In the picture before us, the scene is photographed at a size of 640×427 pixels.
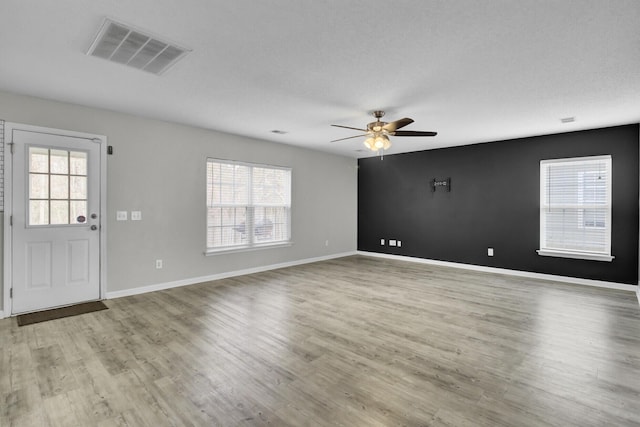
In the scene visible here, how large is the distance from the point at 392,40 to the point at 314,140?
3.76 metres

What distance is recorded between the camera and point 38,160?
12.5 ft

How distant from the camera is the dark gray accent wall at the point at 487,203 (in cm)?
490

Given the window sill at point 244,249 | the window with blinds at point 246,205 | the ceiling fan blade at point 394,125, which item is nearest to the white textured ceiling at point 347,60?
the ceiling fan blade at point 394,125

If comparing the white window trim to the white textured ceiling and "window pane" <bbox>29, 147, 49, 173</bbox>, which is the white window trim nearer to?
the white textured ceiling

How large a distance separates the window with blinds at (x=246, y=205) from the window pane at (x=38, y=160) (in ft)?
6.93

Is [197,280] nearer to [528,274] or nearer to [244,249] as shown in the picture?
[244,249]

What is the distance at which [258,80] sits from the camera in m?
3.24

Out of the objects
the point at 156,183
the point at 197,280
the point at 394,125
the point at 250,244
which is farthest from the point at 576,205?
the point at 156,183

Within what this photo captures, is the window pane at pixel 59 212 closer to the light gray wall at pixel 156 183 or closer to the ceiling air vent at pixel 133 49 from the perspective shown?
the light gray wall at pixel 156 183

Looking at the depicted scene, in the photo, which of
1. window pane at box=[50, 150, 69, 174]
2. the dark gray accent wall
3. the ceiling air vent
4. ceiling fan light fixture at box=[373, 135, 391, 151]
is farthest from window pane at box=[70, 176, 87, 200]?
the dark gray accent wall

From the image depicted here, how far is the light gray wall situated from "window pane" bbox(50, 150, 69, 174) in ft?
1.07

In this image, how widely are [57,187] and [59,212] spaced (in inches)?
12.3

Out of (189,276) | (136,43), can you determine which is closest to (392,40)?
(136,43)

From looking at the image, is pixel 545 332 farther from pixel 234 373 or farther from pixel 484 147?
pixel 484 147
